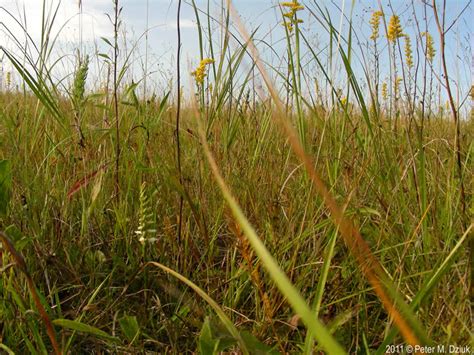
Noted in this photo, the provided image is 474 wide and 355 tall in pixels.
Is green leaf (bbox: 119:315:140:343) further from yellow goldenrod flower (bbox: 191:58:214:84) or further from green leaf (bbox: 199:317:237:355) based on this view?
yellow goldenrod flower (bbox: 191:58:214:84)

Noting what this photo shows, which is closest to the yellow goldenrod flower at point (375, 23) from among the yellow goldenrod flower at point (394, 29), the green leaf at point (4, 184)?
the yellow goldenrod flower at point (394, 29)

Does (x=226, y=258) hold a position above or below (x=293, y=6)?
below

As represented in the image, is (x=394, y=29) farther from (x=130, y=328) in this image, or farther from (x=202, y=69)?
(x=130, y=328)

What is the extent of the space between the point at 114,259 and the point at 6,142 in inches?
39.1

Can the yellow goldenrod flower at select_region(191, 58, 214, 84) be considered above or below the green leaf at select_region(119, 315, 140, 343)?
above

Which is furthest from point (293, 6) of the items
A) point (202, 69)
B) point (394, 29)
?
point (394, 29)

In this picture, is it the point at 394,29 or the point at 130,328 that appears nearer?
the point at 130,328

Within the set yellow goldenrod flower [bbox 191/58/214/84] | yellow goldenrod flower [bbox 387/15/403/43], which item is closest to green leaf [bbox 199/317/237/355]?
yellow goldenrod flower [bbox 191/58/214/84]

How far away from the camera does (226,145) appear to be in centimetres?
128

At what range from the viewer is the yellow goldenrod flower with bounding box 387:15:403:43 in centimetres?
153

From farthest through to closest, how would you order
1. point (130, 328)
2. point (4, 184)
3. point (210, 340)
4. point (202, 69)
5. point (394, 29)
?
point (394, 29) → point (202, 69) → point (4, 184) → point (130, 328) → point (210, 340)

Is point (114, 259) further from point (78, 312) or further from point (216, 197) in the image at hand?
point (216, 197)

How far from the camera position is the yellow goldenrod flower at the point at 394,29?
1534 mm

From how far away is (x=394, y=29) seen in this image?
5.06 ft
